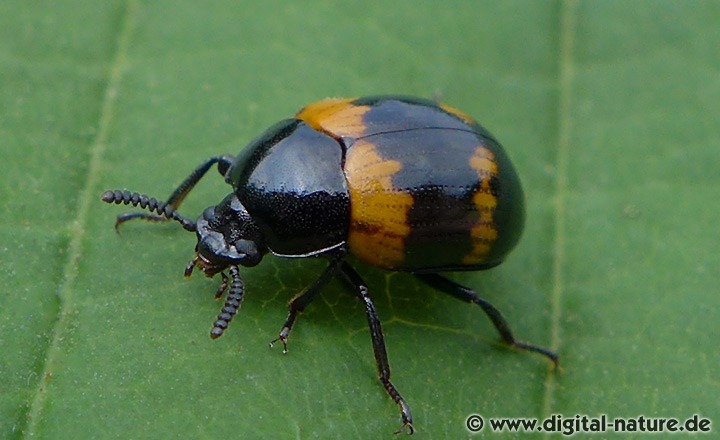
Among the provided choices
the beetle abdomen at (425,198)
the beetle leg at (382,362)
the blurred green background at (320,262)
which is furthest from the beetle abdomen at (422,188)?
the blurred green background at (320,262)

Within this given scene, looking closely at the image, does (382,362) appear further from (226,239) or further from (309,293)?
(226,239)

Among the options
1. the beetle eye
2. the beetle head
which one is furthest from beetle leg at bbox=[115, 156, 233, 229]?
the beetle eye

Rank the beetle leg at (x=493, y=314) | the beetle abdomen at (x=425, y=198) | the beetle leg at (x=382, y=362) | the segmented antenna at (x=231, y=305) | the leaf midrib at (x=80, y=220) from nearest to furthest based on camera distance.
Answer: the leaf midrib at (x=80, y=220)
the segmented antenna at (x=231, y=305)
the beetle leg at (x=382, y=362)
the beetle abdomen at (x=425, y=198)
the beetle leg at (x=493, y=314)

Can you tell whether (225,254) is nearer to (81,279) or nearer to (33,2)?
(81,279)

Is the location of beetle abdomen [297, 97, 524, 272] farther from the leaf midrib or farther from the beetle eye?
the leaf midrib

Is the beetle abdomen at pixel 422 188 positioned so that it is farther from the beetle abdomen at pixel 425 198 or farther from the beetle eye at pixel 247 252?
the beetle eye at pixel 247 252

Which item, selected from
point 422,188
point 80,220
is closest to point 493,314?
point 422,188
